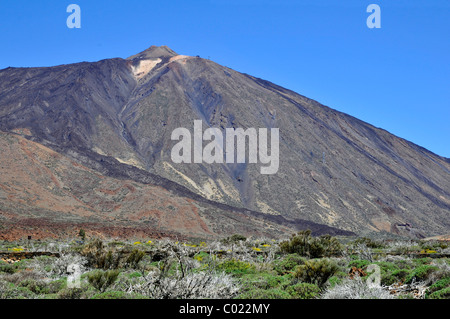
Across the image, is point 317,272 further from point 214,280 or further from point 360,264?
point 360,264

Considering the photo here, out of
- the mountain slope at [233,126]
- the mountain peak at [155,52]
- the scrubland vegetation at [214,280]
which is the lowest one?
the scrubland vegetation at [214,280]

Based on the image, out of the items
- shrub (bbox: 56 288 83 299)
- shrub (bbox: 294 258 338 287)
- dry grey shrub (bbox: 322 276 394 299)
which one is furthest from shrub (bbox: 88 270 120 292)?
dry grey shrub (bbox: 322 276 394 299)

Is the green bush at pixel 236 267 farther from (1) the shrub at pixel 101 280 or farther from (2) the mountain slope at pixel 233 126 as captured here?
(2) the mountain slope at pixel 233 126

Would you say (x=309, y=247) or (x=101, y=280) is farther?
(x=309, y=247)

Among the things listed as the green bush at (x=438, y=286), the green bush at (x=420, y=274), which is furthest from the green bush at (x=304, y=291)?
the green bush at (x=420, y=274)

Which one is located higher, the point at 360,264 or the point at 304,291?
the point at 360,264

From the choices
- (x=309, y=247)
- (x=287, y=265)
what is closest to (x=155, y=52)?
(x=309, y=247)
